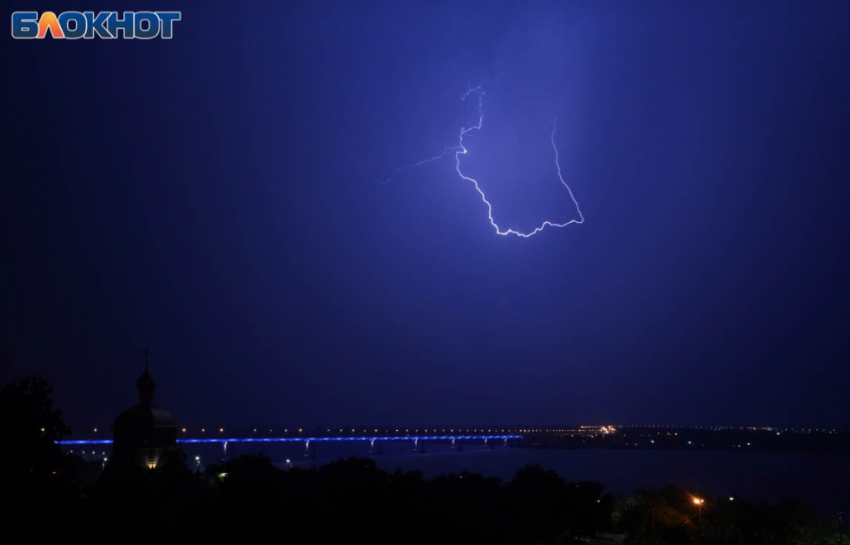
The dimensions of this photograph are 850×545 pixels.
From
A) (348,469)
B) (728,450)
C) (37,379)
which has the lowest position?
(728,450)

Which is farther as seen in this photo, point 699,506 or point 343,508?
point 699,506

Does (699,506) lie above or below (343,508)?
below

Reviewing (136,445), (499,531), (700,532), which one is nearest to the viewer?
(499,531)

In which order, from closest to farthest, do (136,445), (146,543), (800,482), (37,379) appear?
(37,379), (146,543), (136,445), (800,482)

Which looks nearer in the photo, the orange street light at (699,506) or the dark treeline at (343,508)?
the dark treeline at (343,508)

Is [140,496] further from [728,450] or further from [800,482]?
[728,450]

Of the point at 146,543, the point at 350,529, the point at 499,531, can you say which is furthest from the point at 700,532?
the point at 146,543

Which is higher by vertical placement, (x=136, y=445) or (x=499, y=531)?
(x=136, y=445)

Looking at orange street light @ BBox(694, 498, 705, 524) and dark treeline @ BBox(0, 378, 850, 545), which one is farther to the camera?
orange street light @ BBox(694, 498, 705, 524)
